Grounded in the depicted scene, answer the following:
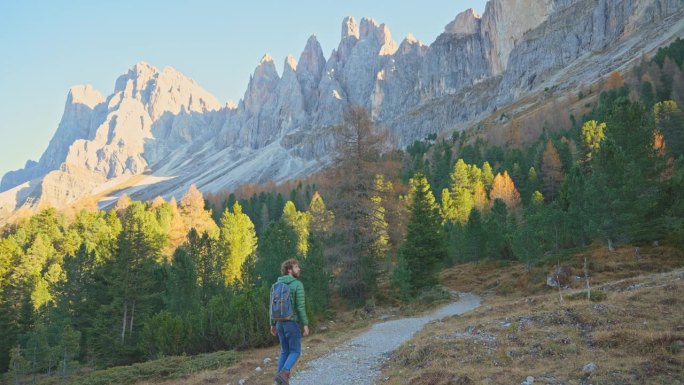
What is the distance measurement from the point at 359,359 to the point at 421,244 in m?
18.0

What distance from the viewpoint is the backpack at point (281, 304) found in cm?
894

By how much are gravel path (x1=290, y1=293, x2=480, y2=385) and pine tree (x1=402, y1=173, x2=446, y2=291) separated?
9403 millimetres

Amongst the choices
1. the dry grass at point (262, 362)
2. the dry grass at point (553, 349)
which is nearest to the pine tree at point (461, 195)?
the dry grass at point (262, 362)

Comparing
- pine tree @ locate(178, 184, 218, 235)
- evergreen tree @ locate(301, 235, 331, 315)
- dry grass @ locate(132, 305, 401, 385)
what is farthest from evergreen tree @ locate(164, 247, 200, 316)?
pine tree @ locate(178, 184, 218, 235)

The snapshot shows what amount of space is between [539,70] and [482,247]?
562 feet

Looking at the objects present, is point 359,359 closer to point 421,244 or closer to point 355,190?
point 355,190

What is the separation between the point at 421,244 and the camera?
30.9 m

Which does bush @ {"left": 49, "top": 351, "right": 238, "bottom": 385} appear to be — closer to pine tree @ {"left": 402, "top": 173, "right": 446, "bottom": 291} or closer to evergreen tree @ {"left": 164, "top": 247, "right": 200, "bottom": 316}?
evergreen tree @ {"left": 164, "top": 247, "right": 200, "bottom": 316}

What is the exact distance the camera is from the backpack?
8938 millimetres

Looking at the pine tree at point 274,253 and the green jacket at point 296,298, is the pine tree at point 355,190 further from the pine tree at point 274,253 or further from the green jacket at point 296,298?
the green jacket at point 296,298

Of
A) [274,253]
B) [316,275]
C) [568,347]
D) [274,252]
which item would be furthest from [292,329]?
[274,252]

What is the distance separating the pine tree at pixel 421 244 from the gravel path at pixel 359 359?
940 cm

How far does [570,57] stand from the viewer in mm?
179625

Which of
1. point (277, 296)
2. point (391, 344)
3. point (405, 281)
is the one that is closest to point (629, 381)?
point (277, 296)
